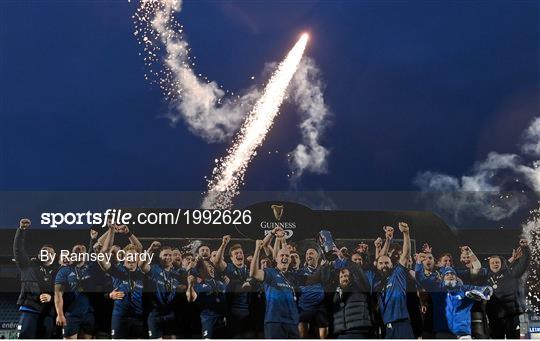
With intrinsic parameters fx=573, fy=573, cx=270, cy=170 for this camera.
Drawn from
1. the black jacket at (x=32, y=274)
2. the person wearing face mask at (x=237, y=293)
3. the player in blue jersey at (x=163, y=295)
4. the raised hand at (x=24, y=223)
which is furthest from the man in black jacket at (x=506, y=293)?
the raised hand at (x=24, y=223)

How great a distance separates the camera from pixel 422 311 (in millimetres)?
6379

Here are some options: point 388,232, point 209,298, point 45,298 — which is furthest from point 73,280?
point 388,232

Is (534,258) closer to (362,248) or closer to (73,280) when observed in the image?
(362,248)

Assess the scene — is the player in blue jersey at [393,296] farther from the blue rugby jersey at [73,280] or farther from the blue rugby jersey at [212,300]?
the blue rugby jersey at [73,280]

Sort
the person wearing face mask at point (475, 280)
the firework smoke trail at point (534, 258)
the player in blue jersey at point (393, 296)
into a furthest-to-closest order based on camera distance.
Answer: the firework smoke trail at point (534, 258) < the person wearing face mask at point (475, 280) < the player in blue jersey at point (393, 296)

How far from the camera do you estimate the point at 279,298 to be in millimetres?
6152

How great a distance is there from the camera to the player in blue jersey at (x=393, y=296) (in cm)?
626

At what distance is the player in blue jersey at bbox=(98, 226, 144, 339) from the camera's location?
20.2ft

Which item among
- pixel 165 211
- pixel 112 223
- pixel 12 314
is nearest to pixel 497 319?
pixel 165 211

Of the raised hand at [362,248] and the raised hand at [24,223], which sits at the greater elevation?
the raised hand at [24,223]

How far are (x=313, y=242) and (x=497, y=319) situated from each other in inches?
90.0

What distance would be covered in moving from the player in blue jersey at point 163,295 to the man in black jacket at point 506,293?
137 inches

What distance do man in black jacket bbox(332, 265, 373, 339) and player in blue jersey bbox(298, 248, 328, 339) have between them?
0.14m

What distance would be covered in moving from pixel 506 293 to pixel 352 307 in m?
1.78
